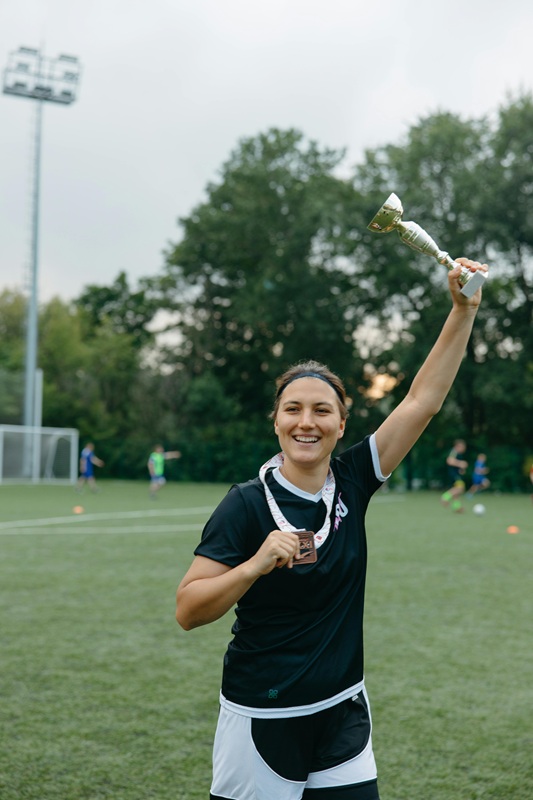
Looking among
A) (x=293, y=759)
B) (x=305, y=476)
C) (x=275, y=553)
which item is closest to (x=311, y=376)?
(x=305, y=476)

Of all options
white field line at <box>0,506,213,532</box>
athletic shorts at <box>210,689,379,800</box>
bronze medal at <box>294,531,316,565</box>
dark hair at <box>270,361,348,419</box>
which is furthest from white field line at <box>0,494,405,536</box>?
bronze medal at <box>294,531,316,565</box>

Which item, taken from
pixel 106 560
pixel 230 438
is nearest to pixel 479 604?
pixel 106 560

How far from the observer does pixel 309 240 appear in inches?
1914

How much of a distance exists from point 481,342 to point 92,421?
23992 mm

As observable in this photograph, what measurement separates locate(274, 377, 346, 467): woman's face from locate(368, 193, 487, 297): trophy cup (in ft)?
1.79

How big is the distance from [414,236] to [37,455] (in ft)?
140

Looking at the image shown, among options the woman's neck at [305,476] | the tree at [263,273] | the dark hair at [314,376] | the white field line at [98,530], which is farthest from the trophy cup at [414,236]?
the tree at [263,273]

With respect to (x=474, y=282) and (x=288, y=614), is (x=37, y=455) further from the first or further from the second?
(x=474, y=282)

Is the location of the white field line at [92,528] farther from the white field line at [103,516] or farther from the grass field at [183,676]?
the grass field at [183,676]

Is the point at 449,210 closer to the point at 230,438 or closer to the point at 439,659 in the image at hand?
the point at 230,438

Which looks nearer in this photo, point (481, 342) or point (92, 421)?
point (481, 342)

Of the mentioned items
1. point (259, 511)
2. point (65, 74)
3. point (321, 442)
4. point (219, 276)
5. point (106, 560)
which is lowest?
point (106, 560)

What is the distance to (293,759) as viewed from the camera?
280 centimetres

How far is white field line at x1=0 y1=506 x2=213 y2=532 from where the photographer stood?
20111 mm
